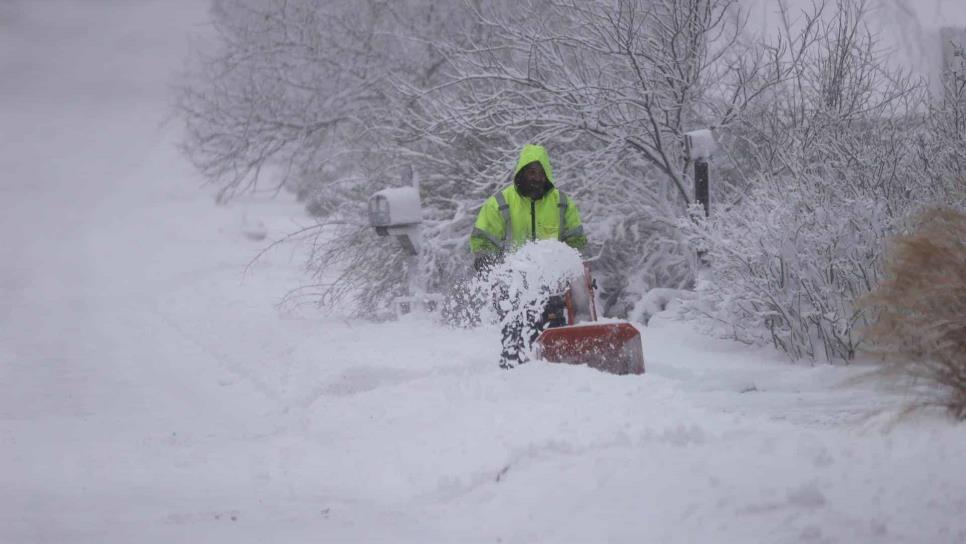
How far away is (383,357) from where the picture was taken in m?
10.6

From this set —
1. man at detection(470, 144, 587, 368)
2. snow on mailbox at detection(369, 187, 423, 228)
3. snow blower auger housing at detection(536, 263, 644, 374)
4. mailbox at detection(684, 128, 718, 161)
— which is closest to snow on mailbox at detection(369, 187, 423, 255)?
snow on mailbox at detection(369, 187, 423, 228)

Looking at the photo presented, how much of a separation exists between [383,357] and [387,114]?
6.58 metres

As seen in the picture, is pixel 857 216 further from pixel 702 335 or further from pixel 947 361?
pixel 947 361

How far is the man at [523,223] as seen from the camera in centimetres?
837

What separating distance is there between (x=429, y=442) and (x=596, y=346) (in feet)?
5.20

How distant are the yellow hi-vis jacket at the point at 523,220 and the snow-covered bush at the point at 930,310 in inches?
129

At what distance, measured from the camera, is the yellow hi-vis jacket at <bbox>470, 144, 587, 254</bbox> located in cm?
843

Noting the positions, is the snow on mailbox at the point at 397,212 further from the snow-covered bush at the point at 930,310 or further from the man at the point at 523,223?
the snow-covered bush at the point at 930,310

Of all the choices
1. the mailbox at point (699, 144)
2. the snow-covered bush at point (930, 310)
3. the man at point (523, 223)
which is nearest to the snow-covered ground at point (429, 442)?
the snow-covered bush at point (930, 310)

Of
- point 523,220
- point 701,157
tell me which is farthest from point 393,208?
point 523,220

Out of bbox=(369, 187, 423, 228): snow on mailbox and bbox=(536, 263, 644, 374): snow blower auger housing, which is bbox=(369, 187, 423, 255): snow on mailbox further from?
bbox=(536, 263, 644, 374): snow blower auger housing

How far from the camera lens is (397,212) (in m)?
12.8

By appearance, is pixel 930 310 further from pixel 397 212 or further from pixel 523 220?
pixel 397 212

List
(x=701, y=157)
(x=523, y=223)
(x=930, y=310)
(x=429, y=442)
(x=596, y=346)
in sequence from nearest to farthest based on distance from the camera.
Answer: (x=930, y=310)
(x=429, y=442)
(x=596, y=346)
(x=523, y=223)
(x=701, y=157)
